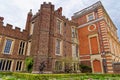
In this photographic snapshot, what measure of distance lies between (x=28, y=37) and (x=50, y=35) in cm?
649

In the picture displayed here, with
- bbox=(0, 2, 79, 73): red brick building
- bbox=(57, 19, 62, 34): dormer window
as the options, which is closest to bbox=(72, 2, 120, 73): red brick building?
bbox=(0, 2, 79, 73): red brick building

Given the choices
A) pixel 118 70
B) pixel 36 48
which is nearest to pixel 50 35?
pixel 36 48

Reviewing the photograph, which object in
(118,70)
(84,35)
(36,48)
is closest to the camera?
(36,48)

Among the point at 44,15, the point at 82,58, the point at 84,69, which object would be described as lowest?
the point at 84,69

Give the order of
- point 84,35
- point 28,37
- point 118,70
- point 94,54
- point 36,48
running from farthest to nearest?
1. point 84,35
2. point 28,37
3. point 94,54
4. point 118,70
5. point 36,48

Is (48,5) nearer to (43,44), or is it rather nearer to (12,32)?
(43,44)

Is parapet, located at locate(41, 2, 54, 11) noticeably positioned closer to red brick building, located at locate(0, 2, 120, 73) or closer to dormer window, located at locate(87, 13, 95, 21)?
red brick building, located at locate(0, 2, 120, 73)

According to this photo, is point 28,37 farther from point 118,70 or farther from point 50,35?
point 118,70

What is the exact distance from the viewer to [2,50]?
17.9 metres

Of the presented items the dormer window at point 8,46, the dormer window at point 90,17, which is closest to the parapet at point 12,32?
the dormer window at point 8,46

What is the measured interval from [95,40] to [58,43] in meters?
8.01

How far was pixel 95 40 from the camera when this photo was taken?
2075 centimetres

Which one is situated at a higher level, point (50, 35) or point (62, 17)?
point (62, 17)

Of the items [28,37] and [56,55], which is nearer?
[56,55]
